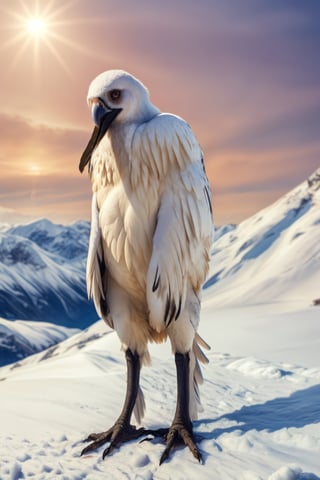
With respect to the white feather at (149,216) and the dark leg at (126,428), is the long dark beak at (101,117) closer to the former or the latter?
the white feather at (149,216)

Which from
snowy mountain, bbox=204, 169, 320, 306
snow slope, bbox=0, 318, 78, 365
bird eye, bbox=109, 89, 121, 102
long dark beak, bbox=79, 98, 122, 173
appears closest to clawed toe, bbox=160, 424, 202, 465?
long dark beak, bbox=79, 98, 122, 173

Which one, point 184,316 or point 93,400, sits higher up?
point 184,316

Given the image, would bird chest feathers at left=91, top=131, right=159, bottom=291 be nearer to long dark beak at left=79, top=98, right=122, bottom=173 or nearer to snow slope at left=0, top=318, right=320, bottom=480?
long dark beak at left=79, top=98, right=122, bottom=173

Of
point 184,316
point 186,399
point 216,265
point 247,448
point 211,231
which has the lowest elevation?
point 247,448

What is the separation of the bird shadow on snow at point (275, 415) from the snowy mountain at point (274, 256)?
52957mm

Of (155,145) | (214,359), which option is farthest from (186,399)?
(214,359)

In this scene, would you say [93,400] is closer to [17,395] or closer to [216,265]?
[17,395]

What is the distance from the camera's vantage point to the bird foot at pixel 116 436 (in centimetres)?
412

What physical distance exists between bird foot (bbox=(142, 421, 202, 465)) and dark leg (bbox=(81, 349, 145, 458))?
0.67 feet

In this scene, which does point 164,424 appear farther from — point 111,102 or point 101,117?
point 111,102

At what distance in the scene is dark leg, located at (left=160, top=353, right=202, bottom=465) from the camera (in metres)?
3.93

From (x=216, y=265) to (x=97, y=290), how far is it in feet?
469

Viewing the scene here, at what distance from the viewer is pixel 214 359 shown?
9.63 m

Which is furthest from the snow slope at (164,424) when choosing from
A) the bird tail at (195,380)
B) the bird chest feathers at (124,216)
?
the bird chest feathers at (124,216)
